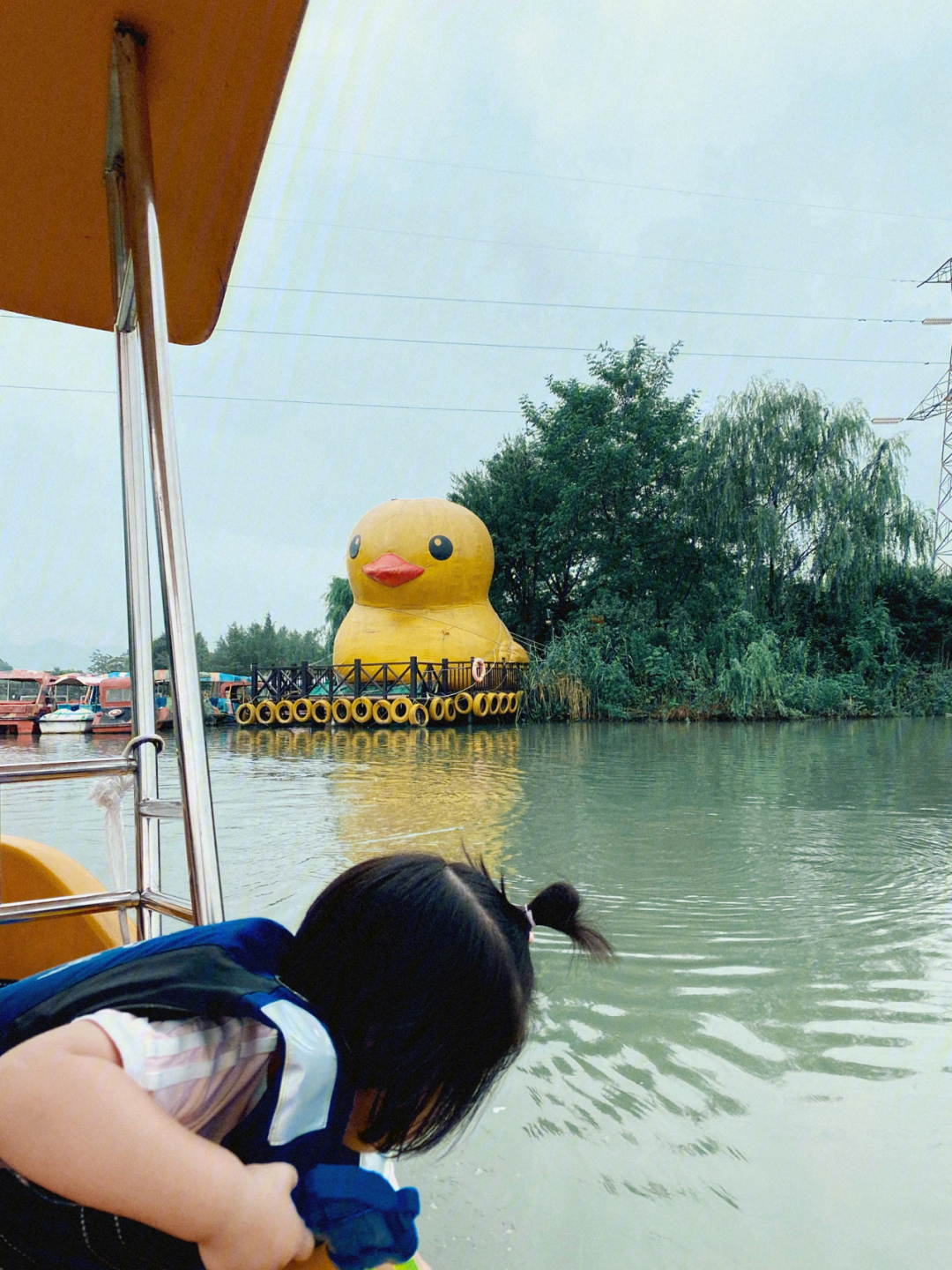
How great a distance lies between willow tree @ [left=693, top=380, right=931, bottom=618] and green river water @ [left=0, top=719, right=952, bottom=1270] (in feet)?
28.2

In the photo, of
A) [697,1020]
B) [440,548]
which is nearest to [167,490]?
[697,1020]

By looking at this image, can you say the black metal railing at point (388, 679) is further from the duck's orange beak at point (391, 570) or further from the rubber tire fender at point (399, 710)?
the duck's orange beak at point (391, 570)

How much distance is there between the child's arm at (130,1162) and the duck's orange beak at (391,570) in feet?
39.0

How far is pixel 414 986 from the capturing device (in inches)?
25.8

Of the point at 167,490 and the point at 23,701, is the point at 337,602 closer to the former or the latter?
the point at 23,701

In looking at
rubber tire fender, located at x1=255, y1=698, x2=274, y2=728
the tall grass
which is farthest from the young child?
the tall grass

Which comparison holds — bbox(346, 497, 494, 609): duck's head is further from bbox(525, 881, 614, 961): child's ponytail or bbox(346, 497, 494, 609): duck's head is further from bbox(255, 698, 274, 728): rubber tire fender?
bbox(525, 881, 614, 961): child's ponytail

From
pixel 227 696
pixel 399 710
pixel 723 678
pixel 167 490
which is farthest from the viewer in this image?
pixel 227 696

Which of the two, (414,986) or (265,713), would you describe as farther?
(265,713)

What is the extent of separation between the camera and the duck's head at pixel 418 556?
12594mm

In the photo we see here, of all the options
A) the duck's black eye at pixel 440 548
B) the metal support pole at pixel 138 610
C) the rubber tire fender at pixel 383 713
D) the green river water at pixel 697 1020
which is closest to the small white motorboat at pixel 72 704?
the rubber tire fender at pixel 383 713

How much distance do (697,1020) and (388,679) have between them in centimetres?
1047

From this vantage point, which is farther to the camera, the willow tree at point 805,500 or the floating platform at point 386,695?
the willow tree at point 805,500

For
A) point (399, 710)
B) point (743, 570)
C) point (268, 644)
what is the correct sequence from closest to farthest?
point (399, 710)
point (743, 570)
point (268, 644)
